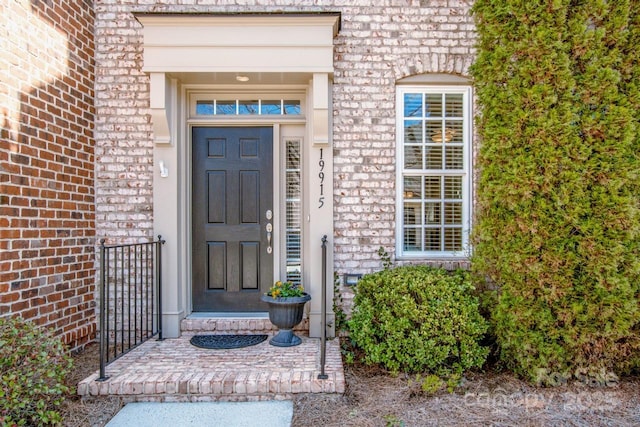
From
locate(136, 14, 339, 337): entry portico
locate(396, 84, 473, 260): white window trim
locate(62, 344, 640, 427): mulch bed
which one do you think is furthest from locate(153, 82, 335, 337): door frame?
locate(62, 344, 640, 427): mulch bed

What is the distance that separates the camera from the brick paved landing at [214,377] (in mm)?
2791

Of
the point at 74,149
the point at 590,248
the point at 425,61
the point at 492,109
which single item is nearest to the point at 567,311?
the point at 590,248

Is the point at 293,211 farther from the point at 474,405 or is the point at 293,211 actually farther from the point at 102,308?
the point at 474,405

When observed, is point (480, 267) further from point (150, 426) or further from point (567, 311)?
point (150, 426)

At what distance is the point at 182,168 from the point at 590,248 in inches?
138

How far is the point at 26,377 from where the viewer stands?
2.36 m

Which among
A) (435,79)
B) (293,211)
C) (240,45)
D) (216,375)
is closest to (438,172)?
(435,79)

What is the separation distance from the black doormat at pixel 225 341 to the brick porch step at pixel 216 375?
3.7 inches

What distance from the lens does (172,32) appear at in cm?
356

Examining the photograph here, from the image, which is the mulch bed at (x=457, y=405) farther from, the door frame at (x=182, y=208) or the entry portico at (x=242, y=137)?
the entry portico at (x=242, y=137)

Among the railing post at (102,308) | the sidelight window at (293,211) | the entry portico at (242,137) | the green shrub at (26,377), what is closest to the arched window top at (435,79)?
the entry portico at (242,137)

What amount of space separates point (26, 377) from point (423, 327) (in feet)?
8.61

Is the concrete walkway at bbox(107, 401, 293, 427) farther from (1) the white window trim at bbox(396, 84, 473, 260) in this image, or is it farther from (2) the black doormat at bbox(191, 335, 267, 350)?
(1) the white window trim at bbox(396, 84, 473, 260)

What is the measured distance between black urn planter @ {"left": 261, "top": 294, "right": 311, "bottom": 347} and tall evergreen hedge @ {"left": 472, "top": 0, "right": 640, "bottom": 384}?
1726 millimetres
